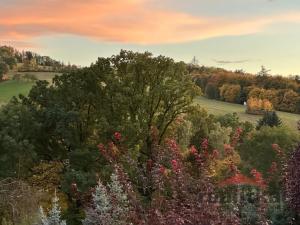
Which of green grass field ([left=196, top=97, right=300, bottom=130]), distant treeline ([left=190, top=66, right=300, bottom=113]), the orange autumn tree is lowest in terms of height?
green grass field ([left=196, top=97, right=300, bottom=130])

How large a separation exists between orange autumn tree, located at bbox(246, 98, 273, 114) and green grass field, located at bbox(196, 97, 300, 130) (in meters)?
1.20

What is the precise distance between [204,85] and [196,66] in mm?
5124

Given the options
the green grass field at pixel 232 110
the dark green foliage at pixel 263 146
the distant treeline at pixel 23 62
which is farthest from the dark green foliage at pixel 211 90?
the dark green foliage at pixel 263 146

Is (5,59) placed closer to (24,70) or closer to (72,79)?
(24,70)

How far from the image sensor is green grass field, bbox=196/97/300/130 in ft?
281

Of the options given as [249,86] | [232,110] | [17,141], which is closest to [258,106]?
[232,110]

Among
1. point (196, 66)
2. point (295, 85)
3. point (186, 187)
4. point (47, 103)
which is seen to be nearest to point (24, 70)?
point (196, 66)

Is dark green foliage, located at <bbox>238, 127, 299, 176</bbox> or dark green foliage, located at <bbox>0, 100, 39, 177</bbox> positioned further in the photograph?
dark green foliage, located at <bbox>238, 127, 299, 176</bbox>

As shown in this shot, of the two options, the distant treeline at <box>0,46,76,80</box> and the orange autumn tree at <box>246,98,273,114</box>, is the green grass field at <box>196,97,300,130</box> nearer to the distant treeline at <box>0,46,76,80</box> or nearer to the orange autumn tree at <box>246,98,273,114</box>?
the orange autumn tree at <box>246,98,273,114</box>

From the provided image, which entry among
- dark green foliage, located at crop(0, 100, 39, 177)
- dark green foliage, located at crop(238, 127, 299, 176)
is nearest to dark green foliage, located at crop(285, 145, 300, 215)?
dark green foliage, located at crop(0, 100, 39, 177)

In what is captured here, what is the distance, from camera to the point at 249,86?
318 feet

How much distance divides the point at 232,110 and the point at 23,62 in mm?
37835

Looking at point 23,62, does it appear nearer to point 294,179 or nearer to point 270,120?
point 270,120

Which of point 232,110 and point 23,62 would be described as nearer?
point 23,62
